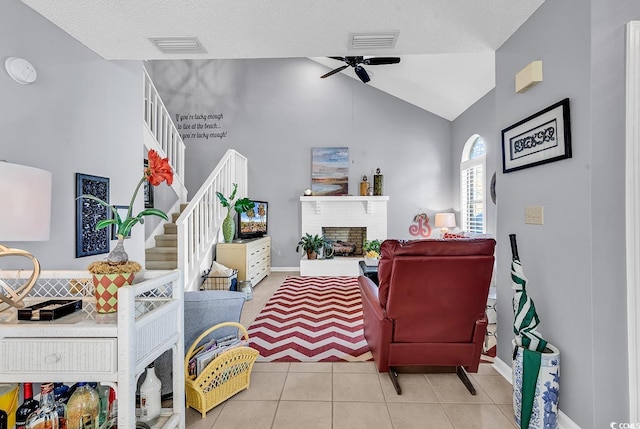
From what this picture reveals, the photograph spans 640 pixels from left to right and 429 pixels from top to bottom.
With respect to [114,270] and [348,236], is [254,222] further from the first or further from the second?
[114,270]

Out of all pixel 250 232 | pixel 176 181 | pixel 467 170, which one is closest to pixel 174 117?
pixel 176 181

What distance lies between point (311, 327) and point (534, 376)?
2.15 m

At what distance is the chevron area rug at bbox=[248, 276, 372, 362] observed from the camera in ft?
9.34

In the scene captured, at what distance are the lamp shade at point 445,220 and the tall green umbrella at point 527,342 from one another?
442 centimetres

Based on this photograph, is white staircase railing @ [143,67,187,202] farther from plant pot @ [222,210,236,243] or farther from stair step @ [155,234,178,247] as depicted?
plant pot @ [222,210,236,243]

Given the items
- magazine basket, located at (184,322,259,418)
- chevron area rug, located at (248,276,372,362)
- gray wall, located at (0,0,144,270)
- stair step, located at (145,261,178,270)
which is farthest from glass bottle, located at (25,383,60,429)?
stair step, located at (145,261,178,270)

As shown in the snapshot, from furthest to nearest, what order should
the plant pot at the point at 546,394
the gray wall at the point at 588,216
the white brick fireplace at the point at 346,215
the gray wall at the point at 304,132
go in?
1. the gray wall at the point at 304,132
2. the white brick fireplace at the point at 346,215
3. the plant pot at the point at 546,394
4. the gray wall at the point at 588,216

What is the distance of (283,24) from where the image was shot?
7.58ft

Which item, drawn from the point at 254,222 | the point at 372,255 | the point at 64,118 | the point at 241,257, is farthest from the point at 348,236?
the point at 64,118

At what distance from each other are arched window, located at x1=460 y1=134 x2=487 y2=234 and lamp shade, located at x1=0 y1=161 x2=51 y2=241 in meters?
5.58

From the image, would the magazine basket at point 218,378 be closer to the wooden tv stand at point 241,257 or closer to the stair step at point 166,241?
the wooden tv stand at point 241,257

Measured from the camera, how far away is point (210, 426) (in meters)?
1.88

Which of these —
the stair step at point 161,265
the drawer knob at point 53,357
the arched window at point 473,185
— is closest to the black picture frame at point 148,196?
the stair step at point 161,265

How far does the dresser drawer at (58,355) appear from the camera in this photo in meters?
1.30
